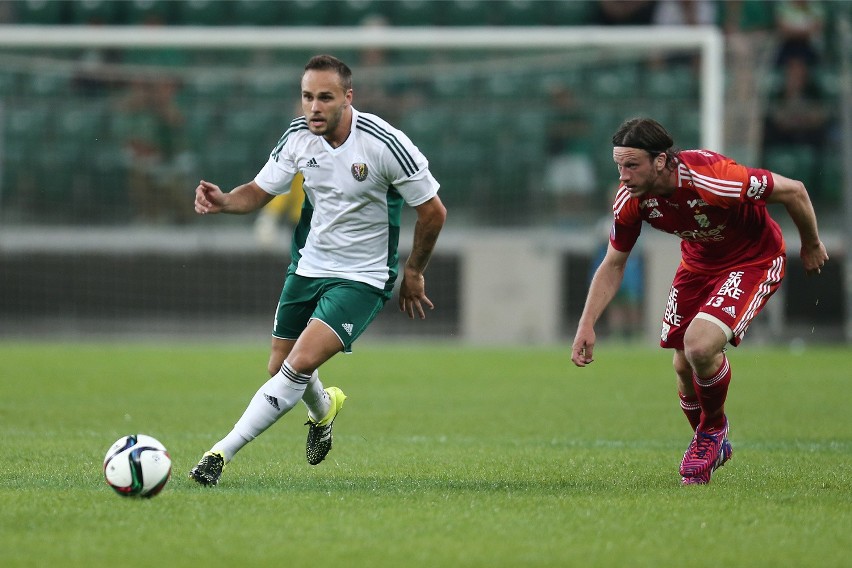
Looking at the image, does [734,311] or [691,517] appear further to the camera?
[734,311]

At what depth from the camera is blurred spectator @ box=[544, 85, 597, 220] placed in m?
19.6

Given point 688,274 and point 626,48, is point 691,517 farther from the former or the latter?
point 626,48

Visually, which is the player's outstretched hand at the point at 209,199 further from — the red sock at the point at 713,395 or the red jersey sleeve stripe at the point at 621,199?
the red sock at the point at 713,395

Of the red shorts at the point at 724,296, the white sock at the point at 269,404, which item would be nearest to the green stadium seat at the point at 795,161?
the red shorts at the point at 724,296

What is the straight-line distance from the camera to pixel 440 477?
23.0ft

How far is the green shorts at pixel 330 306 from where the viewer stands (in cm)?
696

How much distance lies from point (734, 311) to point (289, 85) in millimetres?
13846

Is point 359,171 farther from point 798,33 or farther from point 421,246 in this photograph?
point 798,33

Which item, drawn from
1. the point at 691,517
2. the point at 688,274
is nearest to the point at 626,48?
the point at 688,274

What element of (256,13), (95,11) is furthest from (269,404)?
(95,11)

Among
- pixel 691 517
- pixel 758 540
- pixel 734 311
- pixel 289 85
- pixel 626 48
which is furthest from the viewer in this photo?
pixel 289 85

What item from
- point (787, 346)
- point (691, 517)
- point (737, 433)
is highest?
point (691, 517)

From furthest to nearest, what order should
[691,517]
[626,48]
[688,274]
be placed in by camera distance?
1. [626,48]
2. [688,274]
3. [691,517]

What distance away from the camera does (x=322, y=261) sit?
7.27m
